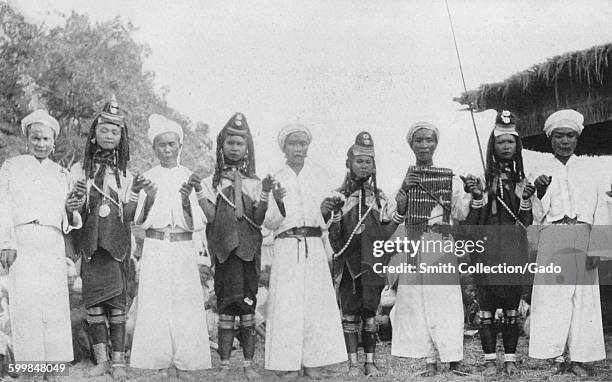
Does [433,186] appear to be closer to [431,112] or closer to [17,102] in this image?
[431,112]

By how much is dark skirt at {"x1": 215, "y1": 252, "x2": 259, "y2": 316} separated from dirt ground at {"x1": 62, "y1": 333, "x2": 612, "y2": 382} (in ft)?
1.77

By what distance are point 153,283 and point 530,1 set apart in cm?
422

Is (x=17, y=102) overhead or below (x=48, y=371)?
overhead

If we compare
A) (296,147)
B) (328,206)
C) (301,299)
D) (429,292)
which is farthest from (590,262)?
(296,147)

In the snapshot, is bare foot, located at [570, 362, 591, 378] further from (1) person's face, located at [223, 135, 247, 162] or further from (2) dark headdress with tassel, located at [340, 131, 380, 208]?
(1) person's face, located at [223, 135, 247, 162]

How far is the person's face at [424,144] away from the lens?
22.0 ft

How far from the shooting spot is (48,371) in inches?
253

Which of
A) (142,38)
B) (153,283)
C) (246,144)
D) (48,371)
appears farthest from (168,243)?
(142,38)

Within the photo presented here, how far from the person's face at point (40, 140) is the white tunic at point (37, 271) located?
0.25 meters

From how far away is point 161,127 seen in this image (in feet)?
21.5

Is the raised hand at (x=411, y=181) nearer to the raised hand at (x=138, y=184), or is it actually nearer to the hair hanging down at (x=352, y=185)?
the hair hanging down at (x=352, y=185)

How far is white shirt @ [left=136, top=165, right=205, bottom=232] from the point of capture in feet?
21.0

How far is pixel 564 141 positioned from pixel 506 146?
0.51 m

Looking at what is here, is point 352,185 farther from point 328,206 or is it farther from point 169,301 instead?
point 169,301
